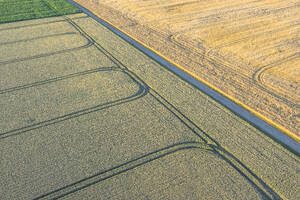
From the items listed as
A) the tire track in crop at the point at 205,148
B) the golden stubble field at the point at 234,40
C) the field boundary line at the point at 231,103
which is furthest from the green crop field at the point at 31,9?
the tire track in crop at the point at 205,148

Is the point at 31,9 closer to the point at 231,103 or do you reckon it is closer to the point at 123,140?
the point at 123,140

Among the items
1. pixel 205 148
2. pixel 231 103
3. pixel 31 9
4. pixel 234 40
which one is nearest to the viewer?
pixel 205 148

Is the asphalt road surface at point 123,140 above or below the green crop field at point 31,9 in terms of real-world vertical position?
above

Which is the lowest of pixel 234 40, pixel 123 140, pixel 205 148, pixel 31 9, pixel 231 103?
pixel 31 9

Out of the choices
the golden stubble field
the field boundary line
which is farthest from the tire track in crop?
the golden stubble field

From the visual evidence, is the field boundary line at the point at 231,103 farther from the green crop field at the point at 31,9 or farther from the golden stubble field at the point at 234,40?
the green crop field at the point at 31,9

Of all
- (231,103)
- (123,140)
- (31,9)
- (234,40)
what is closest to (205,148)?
(123,140)
